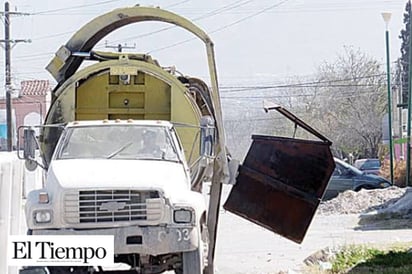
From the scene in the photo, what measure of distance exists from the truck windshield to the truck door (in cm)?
232

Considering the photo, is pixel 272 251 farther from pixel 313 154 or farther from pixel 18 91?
pixel 18 91

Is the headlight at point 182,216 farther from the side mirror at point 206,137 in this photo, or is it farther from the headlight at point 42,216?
the side mirror at point 206,137

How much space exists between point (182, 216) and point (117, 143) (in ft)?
6.27

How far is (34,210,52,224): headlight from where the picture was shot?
9.33 meters

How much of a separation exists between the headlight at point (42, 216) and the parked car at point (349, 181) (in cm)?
2081

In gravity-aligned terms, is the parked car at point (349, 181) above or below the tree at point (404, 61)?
below

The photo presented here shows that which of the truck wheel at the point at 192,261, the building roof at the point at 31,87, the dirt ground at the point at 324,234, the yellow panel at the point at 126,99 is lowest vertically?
the dirt ground at the point at 324,234

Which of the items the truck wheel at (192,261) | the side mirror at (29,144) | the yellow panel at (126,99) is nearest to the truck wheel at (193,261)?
the truck wheel at (192,261)

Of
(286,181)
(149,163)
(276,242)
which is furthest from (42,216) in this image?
(276,242)

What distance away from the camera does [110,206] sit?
9391 millimetres

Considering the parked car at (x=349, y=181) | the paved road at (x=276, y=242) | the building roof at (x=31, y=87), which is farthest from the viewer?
the building roof at (x=31, y=87)

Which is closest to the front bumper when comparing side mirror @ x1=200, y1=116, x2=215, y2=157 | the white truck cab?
the white truck cab

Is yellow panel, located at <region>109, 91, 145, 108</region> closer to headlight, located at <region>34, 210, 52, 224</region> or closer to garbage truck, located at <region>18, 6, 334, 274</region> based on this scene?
garbage truck, located at <region>18, 6, 334, 274</region>

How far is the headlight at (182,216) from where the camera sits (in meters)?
9.41
